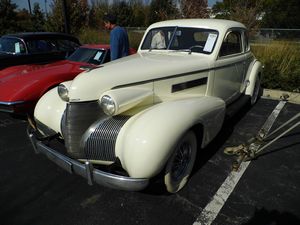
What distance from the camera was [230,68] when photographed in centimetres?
453

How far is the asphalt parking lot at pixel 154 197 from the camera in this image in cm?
280

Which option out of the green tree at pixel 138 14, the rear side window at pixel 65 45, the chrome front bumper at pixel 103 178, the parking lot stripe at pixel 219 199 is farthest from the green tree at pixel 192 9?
the green tree at pixel 138 14

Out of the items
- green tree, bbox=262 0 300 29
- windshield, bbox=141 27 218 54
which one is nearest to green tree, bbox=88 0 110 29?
windshield, bbox=141 27 218 54

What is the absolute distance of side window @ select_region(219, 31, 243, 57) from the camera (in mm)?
4320

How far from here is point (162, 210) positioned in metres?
2.91

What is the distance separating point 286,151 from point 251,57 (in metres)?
2.25

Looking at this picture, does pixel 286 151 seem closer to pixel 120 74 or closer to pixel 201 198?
pixel 201 198

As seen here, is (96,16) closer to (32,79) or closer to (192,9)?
(192,9)

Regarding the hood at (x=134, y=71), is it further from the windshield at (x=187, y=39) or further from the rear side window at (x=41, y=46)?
the rear side window at (x=41, y=46)

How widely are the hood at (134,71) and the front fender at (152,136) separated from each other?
18.1 inches

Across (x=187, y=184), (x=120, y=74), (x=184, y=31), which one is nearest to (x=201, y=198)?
(x=187, y=184)

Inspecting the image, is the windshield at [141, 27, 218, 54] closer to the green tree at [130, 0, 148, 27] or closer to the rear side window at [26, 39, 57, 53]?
the rear side window at [26, 39, 57, 53]

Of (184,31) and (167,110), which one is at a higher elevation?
(184,31)

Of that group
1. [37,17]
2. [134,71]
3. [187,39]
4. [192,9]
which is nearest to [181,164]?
[134,71]
